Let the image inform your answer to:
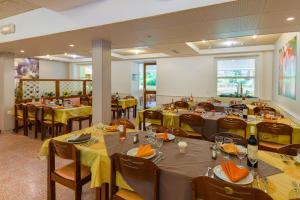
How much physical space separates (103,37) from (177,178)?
10.4 feet

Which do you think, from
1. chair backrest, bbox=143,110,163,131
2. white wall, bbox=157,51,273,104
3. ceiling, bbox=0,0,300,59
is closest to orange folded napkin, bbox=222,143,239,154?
ceiling, bbox=0,0,300,59

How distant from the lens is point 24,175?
2.88 metres

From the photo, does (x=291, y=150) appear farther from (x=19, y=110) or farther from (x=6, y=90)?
(x=6, y=90)

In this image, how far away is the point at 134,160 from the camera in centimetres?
146

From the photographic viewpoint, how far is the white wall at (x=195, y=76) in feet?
20.4

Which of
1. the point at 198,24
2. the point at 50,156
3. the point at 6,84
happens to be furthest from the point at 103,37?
the point at 6,84

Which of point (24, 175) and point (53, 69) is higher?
point (53, 69)

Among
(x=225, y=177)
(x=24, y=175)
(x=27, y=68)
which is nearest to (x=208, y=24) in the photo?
(x=225, y=177)

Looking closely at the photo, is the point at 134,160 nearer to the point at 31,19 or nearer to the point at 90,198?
the point at 90,198

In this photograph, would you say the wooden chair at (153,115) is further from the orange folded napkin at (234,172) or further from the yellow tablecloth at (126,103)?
the yellow tablecloth at (126,103)

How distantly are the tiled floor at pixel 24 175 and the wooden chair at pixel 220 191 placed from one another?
1.64 meters

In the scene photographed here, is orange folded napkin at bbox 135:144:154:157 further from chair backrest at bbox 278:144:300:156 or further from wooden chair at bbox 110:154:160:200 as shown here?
chair backrest at bbox 278:144:300:156

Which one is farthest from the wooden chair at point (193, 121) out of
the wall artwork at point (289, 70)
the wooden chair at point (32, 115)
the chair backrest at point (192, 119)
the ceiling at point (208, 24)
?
the wooden chair at point (32, 115)

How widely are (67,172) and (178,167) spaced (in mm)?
1286
